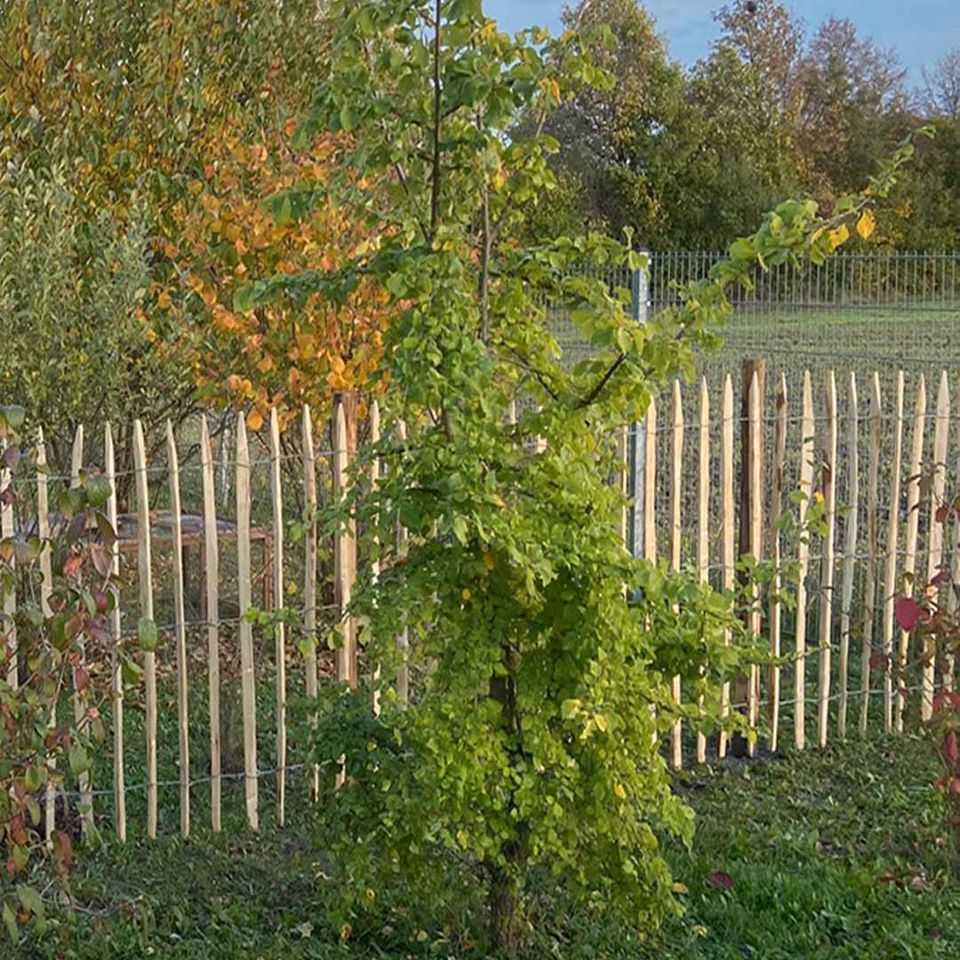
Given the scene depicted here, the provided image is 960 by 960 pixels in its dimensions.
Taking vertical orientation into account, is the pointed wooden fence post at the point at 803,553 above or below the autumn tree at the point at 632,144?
below

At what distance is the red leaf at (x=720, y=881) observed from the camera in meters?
4.65

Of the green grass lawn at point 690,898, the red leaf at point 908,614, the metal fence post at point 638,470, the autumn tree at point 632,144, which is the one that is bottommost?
the green grass lawn at point 690,898

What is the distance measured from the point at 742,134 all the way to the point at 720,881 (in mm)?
26849

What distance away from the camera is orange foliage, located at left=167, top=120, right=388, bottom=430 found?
6.95 m

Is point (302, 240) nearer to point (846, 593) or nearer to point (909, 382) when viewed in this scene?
point (846, 593)

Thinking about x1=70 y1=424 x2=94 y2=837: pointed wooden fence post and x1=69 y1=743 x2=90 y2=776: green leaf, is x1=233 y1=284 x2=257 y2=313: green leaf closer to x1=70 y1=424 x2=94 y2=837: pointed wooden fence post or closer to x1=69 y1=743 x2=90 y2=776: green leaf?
x1=70 y1=424 x2=94 y2=837: pointed wooden fence post

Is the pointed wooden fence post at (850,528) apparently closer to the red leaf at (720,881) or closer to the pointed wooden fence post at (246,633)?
the red leaf at (720,881)

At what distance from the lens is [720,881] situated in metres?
4.66

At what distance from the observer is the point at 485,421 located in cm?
360

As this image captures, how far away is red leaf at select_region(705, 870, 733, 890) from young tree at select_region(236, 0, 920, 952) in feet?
2.20

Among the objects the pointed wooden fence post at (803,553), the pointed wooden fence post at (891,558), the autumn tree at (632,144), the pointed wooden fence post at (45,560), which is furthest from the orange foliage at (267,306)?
the autumn tree at (632,144)

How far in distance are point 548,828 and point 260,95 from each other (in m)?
6.05

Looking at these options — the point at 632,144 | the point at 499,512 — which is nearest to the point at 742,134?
the point at 632,144

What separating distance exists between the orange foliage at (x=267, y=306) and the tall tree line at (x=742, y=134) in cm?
1484
